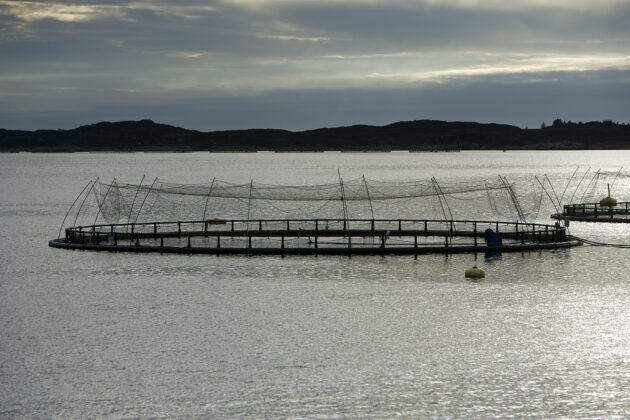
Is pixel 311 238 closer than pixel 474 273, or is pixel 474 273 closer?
pixel 474 273

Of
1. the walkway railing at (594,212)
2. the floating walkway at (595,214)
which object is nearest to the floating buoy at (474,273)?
the floating walkway at (595,214)

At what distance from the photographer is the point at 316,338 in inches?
1254

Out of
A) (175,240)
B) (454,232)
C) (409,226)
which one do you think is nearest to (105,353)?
(175,240)

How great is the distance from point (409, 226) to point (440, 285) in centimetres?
4943

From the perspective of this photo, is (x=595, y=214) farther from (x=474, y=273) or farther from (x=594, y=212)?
(x=474, y=273)

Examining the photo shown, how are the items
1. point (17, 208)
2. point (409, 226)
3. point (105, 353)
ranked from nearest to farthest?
point (105, 353), point (409, 226), point (17, 208)

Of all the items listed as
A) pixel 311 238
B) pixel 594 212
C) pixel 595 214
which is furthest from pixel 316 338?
pixel 594 212

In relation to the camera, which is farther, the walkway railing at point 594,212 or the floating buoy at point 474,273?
the walkway railing at point 594,212

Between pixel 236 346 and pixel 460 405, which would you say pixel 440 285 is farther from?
pixel 460 405

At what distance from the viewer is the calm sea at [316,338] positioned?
24.2 metres

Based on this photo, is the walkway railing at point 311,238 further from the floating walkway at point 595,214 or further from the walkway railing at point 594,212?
the walkway railing at point 594,212

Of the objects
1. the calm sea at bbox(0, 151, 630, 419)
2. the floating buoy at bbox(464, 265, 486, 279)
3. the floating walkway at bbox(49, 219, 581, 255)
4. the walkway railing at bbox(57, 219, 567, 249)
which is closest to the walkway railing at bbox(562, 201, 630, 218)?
the walkway railing at bbox(57, 219, 567, 249)

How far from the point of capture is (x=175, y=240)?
207ft

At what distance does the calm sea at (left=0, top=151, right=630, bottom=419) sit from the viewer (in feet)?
79.6
